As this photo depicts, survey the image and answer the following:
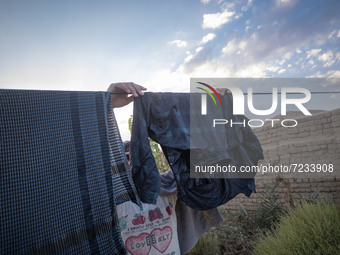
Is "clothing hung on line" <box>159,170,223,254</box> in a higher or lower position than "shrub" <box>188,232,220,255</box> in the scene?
higher

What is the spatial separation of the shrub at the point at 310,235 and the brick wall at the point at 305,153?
4.96ft

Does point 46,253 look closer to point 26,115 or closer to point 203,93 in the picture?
point 26,115

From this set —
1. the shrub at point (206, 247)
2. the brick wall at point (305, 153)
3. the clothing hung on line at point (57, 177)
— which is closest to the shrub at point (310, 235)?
the shrub at point (206, 247)

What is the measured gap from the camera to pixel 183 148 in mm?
1811

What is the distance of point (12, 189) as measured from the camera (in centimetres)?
122

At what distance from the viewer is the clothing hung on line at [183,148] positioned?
67.3 inches

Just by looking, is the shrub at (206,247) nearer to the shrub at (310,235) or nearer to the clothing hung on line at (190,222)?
the shrub at (310,235)

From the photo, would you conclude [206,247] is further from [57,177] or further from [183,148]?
[57,177]

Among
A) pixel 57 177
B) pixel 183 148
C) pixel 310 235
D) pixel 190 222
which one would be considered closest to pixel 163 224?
pixel 190 222

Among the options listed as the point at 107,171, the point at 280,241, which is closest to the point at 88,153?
the point at 107,171

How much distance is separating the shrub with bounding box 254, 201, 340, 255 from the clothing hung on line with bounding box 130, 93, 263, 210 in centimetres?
123

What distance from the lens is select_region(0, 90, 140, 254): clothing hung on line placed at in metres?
1.21

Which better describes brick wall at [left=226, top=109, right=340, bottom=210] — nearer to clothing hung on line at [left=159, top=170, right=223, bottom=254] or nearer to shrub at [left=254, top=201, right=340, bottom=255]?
shrub at [left=254, top=201, right=340, bottom=255]

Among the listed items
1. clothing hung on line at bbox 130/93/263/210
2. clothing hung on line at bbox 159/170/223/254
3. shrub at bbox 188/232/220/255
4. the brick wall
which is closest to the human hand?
clothing hung on line at bbox 130/93/263/210
